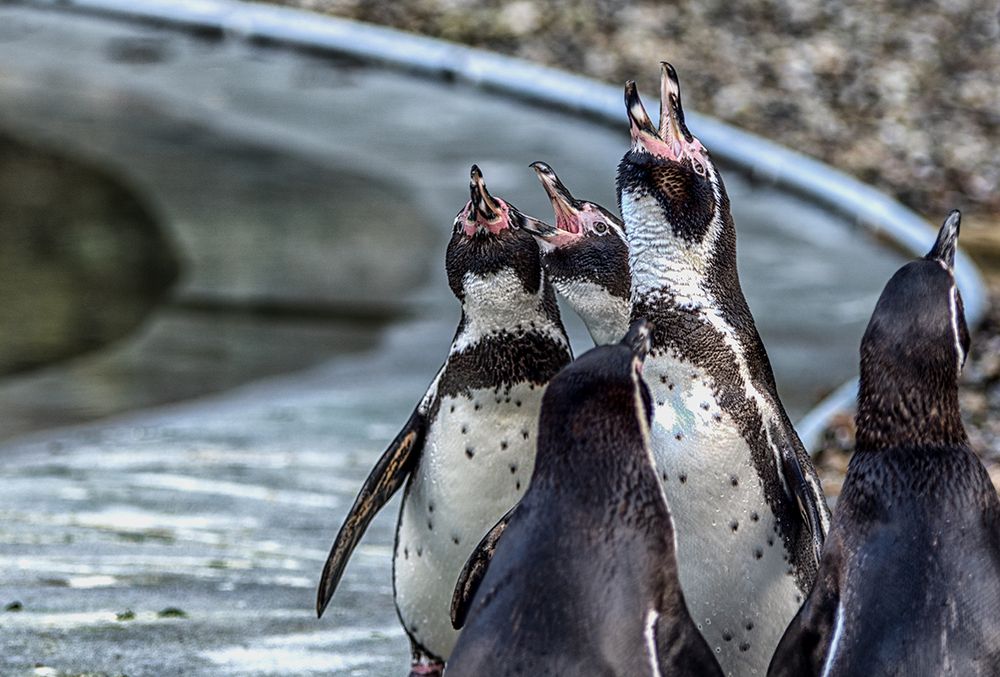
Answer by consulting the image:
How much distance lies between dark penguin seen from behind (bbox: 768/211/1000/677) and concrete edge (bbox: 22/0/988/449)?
4.17 metres

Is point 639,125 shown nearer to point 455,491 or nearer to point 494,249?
point 494,249

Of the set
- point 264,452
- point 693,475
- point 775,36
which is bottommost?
point 264,452

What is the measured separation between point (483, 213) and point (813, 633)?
3.49ft

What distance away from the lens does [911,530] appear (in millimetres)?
2533

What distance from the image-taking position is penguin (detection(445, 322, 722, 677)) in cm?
237

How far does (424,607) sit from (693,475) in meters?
0.69

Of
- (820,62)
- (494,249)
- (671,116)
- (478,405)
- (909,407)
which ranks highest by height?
(820,62)

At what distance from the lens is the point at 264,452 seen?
6.04 metres

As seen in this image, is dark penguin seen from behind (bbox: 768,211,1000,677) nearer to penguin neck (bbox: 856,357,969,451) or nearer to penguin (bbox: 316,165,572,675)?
penguin neck (bbox: 856,357,969,451)

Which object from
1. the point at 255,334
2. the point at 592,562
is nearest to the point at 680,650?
the point at 592,562

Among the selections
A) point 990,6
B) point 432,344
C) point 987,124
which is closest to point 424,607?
point 432,344

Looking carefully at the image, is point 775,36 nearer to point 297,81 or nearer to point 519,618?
point 297,81

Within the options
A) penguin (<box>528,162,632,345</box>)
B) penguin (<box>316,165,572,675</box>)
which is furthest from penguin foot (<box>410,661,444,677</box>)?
penguin (<box>528,162,632,345</box>)

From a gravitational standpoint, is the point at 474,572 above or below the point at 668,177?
below
